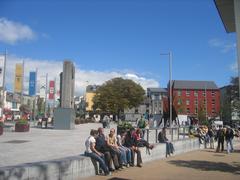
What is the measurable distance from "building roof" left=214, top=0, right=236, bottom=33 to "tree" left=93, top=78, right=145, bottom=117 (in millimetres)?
75204

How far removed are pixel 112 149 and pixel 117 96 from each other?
243ft

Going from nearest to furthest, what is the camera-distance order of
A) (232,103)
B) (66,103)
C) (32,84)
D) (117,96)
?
1. (66,103)
2. (32,84)
3. (232,103)
4. (117,96)

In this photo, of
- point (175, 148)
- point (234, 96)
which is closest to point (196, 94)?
point (234, 96)

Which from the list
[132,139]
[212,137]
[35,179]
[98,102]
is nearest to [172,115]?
[212,137]

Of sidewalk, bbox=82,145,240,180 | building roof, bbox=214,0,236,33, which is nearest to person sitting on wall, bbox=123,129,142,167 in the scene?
sidewalk, bbox=82,145,240,180

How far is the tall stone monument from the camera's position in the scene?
105ft

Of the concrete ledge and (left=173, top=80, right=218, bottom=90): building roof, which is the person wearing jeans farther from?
(left=173, top=80, right=218, bottom=90): building roof

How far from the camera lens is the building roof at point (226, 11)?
7832mm

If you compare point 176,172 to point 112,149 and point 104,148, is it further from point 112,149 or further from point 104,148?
point 104,148

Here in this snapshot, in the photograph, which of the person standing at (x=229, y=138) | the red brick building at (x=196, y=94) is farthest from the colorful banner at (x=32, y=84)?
the red brick building at (x=196, y=94)

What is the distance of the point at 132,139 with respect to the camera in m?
13.8

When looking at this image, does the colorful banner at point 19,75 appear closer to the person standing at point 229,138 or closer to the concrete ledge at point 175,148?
the concrete ledge at point 175,148

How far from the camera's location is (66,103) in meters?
32.7

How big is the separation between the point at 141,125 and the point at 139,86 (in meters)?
68.8
